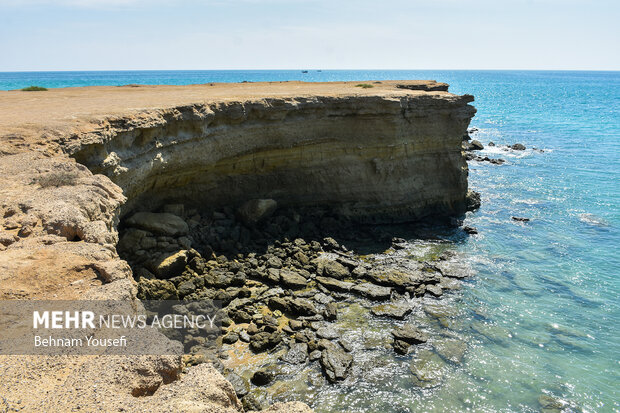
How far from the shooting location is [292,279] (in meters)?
16.1

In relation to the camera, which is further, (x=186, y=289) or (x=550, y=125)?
(x=550, y=125)

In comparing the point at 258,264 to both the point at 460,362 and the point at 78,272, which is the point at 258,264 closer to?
the point at 460,362

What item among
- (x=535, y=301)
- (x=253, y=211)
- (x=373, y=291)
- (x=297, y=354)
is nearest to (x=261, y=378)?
(x=297, y=354)

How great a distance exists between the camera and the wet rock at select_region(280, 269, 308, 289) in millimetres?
15891

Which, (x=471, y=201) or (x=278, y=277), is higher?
(x=471, y=201)

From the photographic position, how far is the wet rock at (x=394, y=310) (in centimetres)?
1450

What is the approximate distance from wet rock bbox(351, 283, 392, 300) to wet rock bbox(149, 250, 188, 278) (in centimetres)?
634

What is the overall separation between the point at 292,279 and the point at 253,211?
4.53 m

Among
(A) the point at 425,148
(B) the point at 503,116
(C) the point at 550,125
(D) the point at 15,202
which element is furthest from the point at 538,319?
(B) the point at 503,116

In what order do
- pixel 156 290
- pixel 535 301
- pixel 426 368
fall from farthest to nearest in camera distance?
pixel 535 301
pixel 156 290
pixel 426 368

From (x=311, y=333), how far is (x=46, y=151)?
30.0ft

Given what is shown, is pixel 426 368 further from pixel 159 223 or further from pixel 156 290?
pixel 159 223

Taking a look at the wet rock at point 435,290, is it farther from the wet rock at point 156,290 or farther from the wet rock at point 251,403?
the wet rock at point 156,290

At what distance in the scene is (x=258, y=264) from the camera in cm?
1697
